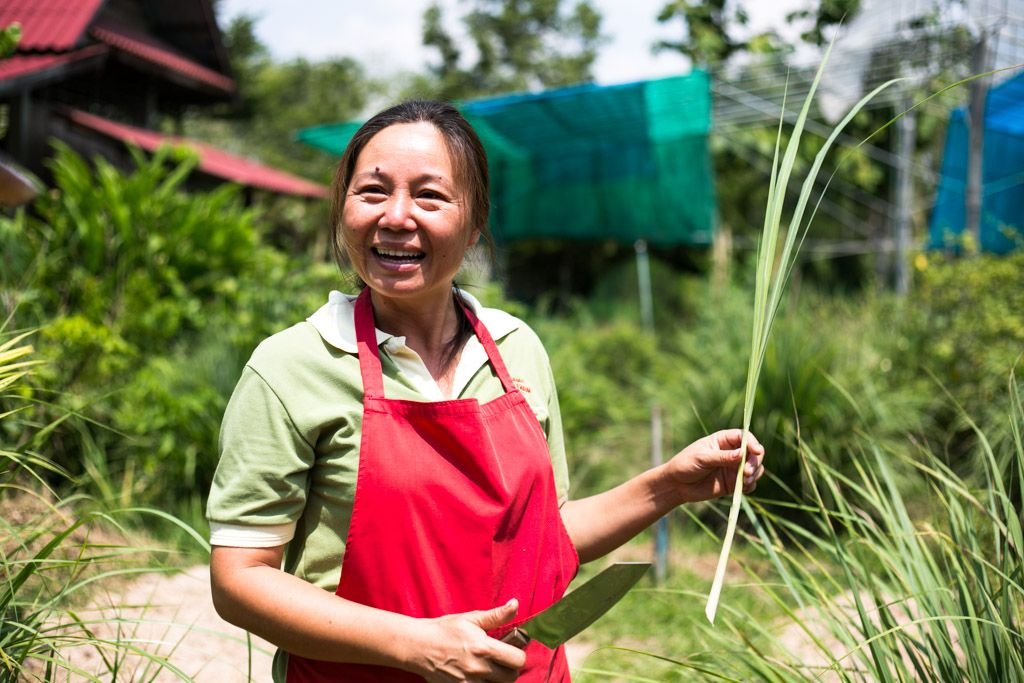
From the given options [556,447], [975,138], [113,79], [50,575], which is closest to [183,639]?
[50,575]

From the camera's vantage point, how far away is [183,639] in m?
2.21

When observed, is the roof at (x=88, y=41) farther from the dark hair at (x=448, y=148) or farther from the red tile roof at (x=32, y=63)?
the dark hair at (x=448, y=148)

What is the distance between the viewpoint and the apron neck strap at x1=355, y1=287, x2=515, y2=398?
139 centimetres

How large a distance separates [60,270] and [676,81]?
17.1 ft

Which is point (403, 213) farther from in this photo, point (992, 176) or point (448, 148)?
point (992, 176)

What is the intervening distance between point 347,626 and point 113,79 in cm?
1316

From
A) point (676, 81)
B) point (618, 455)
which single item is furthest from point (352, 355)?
point (676, 81)

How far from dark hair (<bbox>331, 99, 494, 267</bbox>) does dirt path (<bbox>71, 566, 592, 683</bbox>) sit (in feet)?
3.82

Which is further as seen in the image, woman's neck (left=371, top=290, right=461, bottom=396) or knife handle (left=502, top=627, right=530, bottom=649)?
woman's neck (left=371, top=290, right=461, bottom=396)

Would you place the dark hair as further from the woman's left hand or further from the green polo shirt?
the woman's left hand

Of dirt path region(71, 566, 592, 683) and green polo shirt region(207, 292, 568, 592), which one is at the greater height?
green polo shirt region(207, 292, 568, 592)

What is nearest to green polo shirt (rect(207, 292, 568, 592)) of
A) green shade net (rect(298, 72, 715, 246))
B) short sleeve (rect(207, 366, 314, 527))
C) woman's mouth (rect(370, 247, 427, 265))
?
short sleeve (rect(207, 366, 314, 527))

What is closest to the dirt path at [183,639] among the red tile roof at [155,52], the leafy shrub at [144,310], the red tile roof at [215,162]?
the leafy shrub at [144,310]

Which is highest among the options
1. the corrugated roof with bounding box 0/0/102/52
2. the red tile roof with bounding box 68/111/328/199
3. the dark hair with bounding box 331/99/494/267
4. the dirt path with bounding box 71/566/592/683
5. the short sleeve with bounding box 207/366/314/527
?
the corrugated roof with bounding box 0/0/102/52
